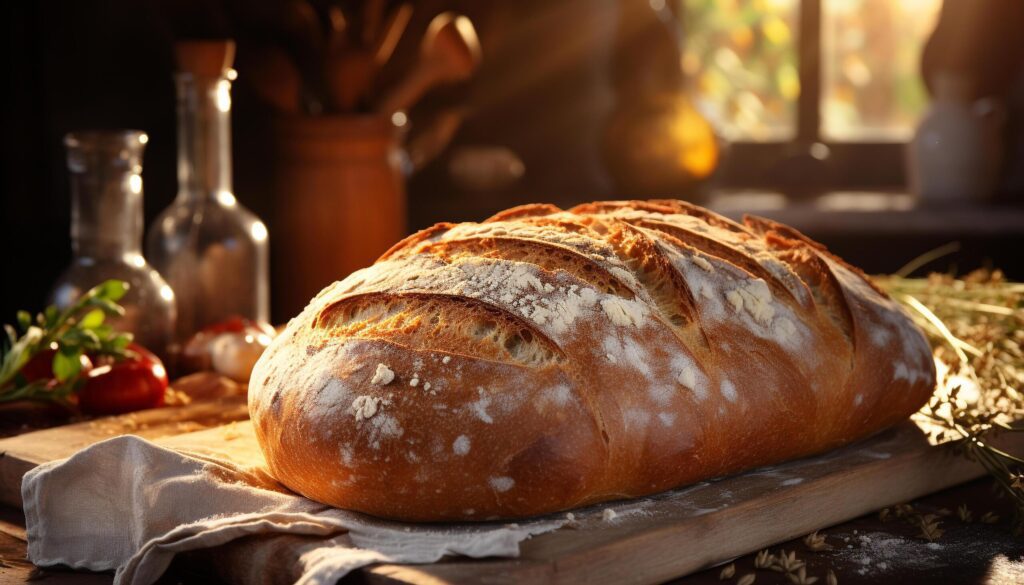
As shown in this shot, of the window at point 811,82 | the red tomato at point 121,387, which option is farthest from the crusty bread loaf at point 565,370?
the window at point 811,82

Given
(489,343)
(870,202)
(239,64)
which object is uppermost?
(239,64)


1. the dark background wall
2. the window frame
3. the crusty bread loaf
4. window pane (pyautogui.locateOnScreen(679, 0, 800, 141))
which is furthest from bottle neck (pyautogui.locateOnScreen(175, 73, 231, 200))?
window pane (pyautogui.locateOnScreen(679, 0, 800, 141))

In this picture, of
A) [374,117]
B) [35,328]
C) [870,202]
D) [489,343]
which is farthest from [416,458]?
[870,202]

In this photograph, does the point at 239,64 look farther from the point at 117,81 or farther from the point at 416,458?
the point at 416,458

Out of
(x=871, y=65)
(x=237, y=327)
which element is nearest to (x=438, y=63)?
(x=237, y=327)

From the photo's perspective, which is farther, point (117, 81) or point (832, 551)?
point (117, 81)

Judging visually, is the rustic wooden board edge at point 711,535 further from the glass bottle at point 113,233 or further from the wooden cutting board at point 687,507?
the glass bottle at point 113,233
